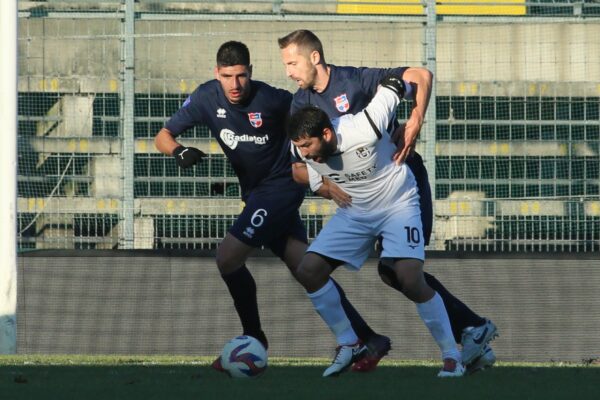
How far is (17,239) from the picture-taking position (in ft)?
35.3

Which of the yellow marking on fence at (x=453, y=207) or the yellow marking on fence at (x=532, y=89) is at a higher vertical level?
the yellow marking on fence at (x=532, y=89)

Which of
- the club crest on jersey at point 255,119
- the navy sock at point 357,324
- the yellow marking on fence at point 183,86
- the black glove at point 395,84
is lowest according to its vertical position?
the navy sock at point 357,324

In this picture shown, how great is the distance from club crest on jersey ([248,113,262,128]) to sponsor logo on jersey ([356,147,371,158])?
1241mm

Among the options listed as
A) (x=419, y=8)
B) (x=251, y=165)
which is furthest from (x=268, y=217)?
(x=419, y=8)

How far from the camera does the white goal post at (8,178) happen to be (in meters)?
10.4

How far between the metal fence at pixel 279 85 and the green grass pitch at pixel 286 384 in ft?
9.65

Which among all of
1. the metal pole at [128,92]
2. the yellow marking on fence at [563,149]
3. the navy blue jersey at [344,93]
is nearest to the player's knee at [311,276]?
the navy blue jersey at [344,93]

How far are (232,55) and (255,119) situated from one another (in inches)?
19.7

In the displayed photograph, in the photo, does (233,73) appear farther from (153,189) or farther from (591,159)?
(591,159)

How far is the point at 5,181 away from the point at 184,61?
1641 millimetres

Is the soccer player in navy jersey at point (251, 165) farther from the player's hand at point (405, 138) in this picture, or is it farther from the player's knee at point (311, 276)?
the player's hand at point (405, 138)

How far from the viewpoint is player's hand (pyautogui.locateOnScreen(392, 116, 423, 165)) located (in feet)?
23.6

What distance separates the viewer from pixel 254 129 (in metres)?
8.16

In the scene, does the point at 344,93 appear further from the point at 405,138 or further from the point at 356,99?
the point at 405,138
